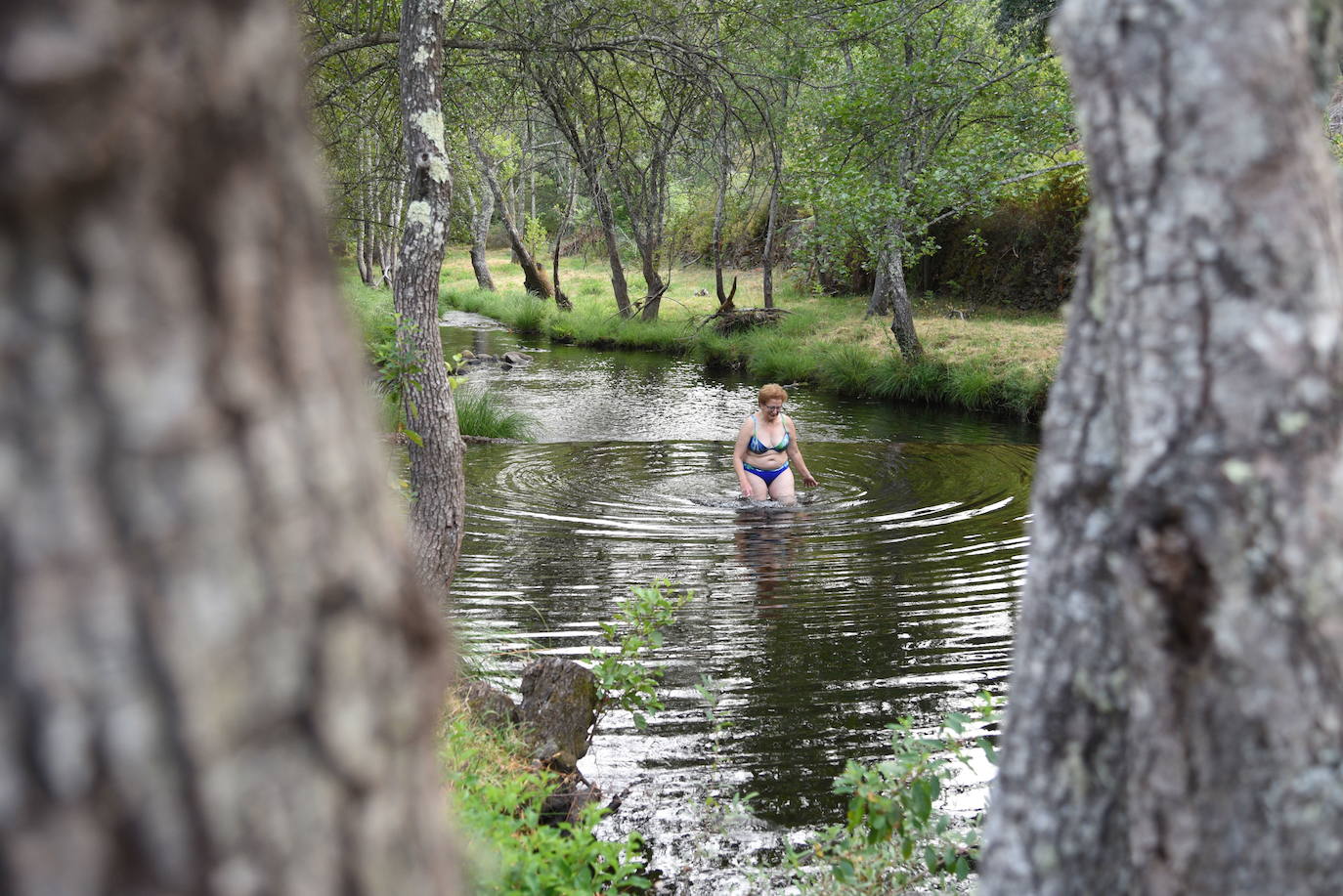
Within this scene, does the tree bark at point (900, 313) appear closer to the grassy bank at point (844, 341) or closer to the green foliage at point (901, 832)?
the grassy bank at point (844, 341)

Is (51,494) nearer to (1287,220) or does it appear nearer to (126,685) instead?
(126,685)

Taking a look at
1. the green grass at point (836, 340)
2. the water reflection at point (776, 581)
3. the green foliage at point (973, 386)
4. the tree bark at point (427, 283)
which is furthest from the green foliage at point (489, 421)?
the tree bark at point (427, 283)

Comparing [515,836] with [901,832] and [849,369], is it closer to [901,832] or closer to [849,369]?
[901,832]

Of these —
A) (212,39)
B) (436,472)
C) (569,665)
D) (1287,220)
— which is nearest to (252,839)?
(212,39)

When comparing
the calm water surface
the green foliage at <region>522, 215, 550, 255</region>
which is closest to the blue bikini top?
the calm water surface

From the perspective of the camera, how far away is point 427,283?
5.98m

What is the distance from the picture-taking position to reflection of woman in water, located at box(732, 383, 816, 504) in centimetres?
1098

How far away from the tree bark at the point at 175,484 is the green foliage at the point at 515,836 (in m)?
1.97

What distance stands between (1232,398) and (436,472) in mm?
4959

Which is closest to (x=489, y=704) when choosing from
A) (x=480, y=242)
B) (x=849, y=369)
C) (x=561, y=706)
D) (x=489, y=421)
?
(x=561, y=706)

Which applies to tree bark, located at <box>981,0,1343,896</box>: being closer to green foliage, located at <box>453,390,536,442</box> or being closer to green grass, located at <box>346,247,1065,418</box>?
green grass, located at <box>346,247,1065,418</box>

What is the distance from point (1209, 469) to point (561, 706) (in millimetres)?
4061

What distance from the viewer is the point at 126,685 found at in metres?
0.76

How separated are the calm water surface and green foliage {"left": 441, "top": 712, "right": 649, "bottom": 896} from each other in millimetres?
666
